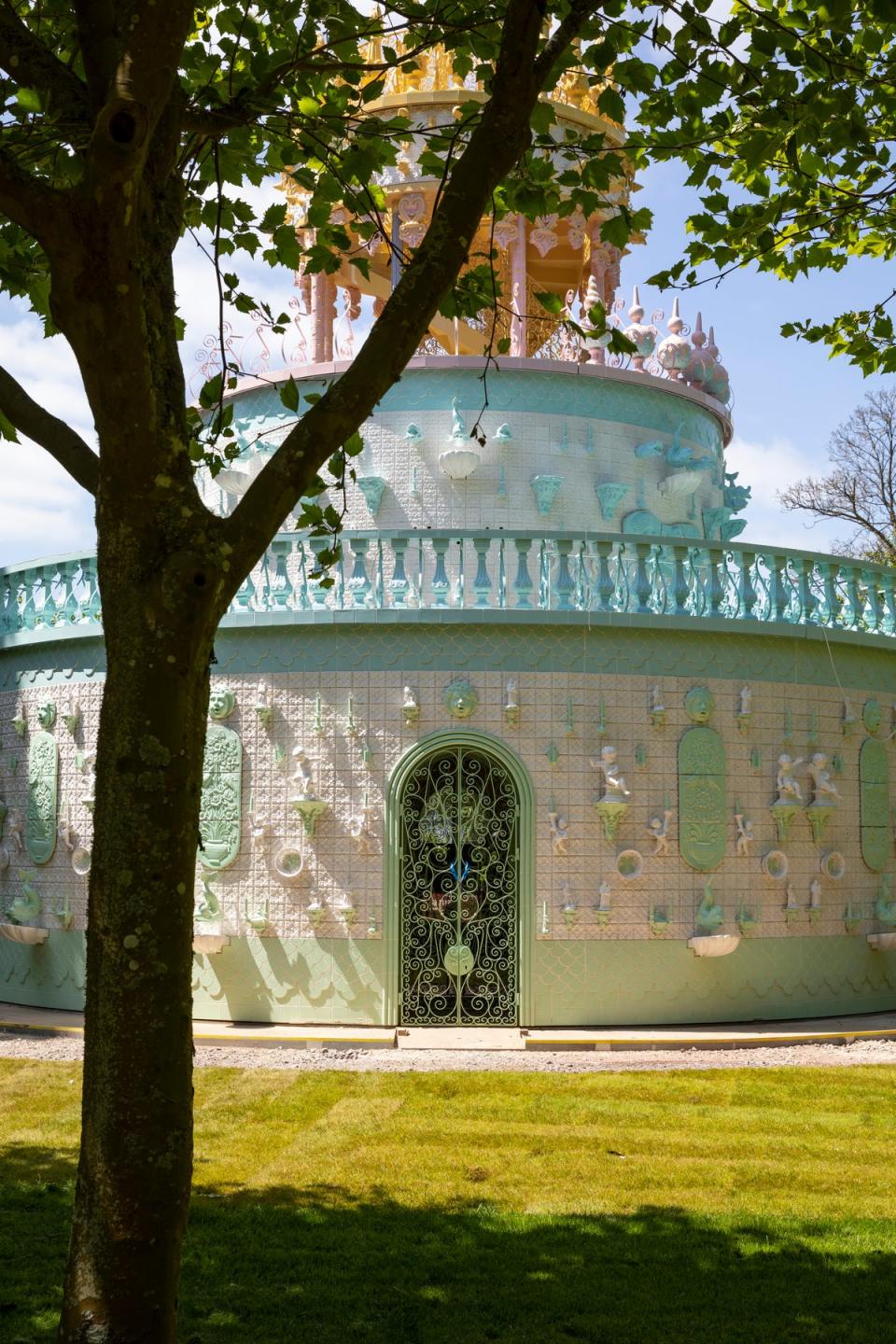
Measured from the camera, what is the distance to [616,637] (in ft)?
44.1

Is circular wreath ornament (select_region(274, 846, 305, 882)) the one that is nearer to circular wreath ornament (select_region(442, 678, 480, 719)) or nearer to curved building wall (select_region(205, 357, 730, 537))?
circular wreath ornament (select_region(442, 678, 480, 719))

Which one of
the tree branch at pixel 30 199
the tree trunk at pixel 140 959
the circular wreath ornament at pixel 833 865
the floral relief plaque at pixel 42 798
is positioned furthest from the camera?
the floral relief plaque at pixel 42 798

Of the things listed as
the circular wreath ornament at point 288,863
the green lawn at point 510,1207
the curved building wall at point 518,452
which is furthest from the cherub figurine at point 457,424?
the green lawn at point 510,1207

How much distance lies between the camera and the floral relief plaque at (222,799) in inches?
529

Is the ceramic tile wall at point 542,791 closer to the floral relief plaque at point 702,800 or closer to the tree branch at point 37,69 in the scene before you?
the floral relief plaque at point 702,800

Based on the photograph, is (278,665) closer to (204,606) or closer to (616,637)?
(616,637)

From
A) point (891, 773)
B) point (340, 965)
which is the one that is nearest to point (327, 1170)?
point (340, 965)

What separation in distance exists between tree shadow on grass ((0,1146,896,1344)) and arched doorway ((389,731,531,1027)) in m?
5.07

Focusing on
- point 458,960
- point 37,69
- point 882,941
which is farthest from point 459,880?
point 37,69

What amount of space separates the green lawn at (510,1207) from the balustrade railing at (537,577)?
4.43 metres

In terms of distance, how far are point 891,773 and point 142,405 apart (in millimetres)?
12028

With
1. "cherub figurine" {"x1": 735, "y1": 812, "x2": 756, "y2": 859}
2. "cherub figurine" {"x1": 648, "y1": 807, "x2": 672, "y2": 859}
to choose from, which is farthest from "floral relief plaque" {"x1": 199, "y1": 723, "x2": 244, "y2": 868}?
"cherub figurine" {"x1": 735, "y1": 812, "x2": 756, "y2": 859}

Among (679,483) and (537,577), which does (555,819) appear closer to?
(537,577)

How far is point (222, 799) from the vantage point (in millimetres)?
13523
